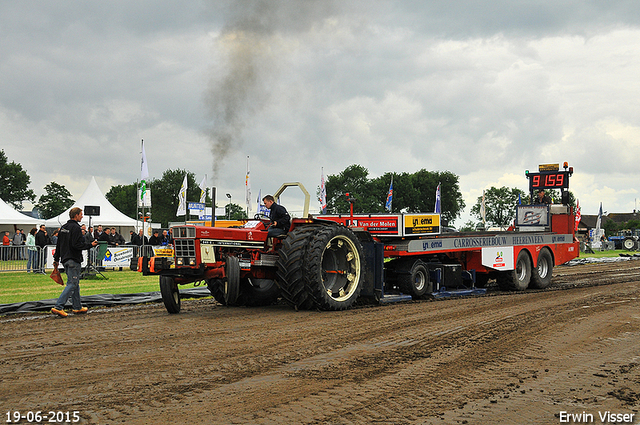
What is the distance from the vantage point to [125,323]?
866 centimetres

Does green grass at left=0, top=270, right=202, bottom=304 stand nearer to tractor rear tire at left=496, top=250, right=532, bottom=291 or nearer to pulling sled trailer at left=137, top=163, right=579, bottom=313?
pulling sled trailer at left=137, top=163, right=579, bottom=313

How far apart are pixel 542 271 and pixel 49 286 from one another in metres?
12.9

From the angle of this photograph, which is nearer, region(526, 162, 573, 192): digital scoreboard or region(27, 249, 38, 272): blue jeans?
region(526, 162, 573, 192): digital scoreboard

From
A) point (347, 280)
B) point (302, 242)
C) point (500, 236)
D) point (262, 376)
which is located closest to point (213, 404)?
point (262, 376)

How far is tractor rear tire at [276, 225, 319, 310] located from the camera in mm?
9433

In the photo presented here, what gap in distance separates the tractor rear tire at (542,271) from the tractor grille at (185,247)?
374 inches

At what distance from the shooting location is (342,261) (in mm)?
10656

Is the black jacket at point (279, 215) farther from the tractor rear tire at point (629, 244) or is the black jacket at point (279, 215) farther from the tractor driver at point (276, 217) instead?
the tractor rear tire at point (629, 244)

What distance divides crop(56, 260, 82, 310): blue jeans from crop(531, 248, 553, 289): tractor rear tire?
1081 centimetres

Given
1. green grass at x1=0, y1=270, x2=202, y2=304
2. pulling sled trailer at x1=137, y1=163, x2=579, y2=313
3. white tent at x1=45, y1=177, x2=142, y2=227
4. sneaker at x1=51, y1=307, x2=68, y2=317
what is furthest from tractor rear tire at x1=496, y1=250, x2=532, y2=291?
white tent at x1=45, y1=177, x2=142, y2=227

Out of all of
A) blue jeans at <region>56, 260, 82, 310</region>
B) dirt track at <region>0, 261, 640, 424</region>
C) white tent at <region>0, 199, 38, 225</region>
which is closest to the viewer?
dirt track at <region>0, 261, 640, 424</region>

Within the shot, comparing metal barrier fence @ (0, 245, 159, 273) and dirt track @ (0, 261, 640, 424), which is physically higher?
metal barrier fence @ (0, 245, 159, 273)

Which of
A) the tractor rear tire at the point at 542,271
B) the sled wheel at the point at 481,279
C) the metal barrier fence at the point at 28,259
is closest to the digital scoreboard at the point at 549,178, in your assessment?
the tractor rear tire at the point at 542,271

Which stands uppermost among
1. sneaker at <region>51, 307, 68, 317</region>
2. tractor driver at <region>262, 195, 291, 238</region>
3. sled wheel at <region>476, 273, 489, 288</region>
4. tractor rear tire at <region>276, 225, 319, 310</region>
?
tractor driver at <region>262, 195, 291, 238</region>
